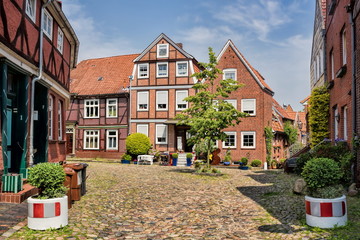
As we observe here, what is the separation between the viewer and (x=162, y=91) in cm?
2936

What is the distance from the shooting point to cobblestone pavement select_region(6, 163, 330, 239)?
6177 mm

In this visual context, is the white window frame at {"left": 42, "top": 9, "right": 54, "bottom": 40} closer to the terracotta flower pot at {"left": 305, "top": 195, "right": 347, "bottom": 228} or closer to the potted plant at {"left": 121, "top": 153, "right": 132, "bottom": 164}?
the terracotta flower pot at {"left": 305, "top": 195, "right": 347, "bottom": 228}

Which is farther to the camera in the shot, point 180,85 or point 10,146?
point 180,85

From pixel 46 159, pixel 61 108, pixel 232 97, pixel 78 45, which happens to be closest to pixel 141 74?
pixel 232 97

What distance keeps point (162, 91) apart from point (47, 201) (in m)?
23.5

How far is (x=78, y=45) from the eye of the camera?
1820cm

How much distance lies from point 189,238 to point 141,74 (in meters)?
25.1

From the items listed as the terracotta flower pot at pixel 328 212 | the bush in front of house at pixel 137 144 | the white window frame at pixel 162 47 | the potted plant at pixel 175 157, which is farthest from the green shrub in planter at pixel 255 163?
the terracotta flower pot at pixel 328 212

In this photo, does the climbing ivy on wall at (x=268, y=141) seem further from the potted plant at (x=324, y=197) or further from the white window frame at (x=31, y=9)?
the potted plant at (x=324, y=197)

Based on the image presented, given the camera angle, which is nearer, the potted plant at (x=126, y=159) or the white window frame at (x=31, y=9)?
the white window frame at (x=31, y=9)

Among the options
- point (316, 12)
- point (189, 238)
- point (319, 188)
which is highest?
point (316, 12)

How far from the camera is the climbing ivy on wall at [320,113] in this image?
16.7 m

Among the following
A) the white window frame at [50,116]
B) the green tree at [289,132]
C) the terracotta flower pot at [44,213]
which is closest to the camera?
the terracotta flower pot at [44,213]

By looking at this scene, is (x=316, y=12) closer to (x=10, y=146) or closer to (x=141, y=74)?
(x=141, y=74)
